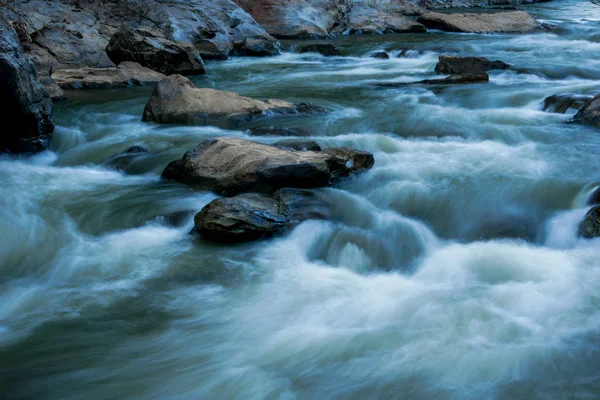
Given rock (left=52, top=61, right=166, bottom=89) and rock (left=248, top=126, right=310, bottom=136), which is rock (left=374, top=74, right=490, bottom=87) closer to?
rock (left=248, top=126, right=310, bottom=136)

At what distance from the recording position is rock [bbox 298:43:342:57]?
15.0 metres

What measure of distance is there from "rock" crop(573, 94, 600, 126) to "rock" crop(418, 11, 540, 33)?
10638 mm

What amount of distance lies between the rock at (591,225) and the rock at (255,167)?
233 centimetres

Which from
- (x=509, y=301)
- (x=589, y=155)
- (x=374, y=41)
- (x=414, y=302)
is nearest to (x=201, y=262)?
(x=414, y=302)

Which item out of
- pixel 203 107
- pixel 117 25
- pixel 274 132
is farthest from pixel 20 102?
pixel 117 25

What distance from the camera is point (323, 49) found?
1516 cm

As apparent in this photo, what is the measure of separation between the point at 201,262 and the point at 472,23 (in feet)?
54.0

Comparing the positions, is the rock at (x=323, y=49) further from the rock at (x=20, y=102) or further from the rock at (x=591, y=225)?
the rock at (x=591, y=225)

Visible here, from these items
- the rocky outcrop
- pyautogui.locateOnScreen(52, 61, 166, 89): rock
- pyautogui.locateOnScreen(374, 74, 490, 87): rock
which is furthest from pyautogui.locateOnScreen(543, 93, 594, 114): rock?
pyautogui.locateOnScreen(52, 61, 166, 89): rock

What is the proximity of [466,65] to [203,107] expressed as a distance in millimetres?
5855

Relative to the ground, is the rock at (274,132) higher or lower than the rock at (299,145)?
lower

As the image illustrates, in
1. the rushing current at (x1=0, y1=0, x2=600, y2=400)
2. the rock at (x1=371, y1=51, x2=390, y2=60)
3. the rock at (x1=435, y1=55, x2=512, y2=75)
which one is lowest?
the rushing current at (x1=0, y1=0, x2=600, y2=400)

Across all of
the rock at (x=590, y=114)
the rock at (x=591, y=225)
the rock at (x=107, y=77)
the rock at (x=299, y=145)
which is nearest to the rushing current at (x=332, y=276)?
the rock at (x=591, y=225)

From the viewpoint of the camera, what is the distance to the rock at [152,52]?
11.7m
